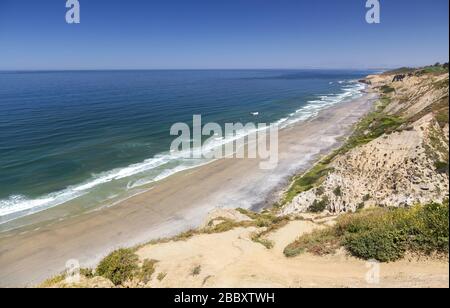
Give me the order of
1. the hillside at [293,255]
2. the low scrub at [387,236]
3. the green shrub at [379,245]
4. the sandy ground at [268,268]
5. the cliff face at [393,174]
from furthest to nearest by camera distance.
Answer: the cliff face at [393,174] → the green shrub at [379,245] → the low scrub at [387,236] → the hillside at [293,255] → the sandy ground at [268,268]

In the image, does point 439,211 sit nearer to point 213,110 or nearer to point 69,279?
point 69,279

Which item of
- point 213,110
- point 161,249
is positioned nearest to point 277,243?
point 161,249

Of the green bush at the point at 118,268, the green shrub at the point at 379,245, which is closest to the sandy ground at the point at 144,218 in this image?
the green shrub at the point at 379,245

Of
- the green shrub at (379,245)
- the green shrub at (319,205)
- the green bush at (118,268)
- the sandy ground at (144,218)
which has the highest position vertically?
the green shrub at (379,245)

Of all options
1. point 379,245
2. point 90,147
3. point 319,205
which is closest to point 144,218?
point 319,205

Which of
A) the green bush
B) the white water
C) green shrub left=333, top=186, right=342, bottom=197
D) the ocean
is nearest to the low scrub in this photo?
the green bush

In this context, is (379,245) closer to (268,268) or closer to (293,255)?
(293,255)

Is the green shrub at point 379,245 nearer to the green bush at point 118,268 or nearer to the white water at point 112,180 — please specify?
the green bush at point 118,268
